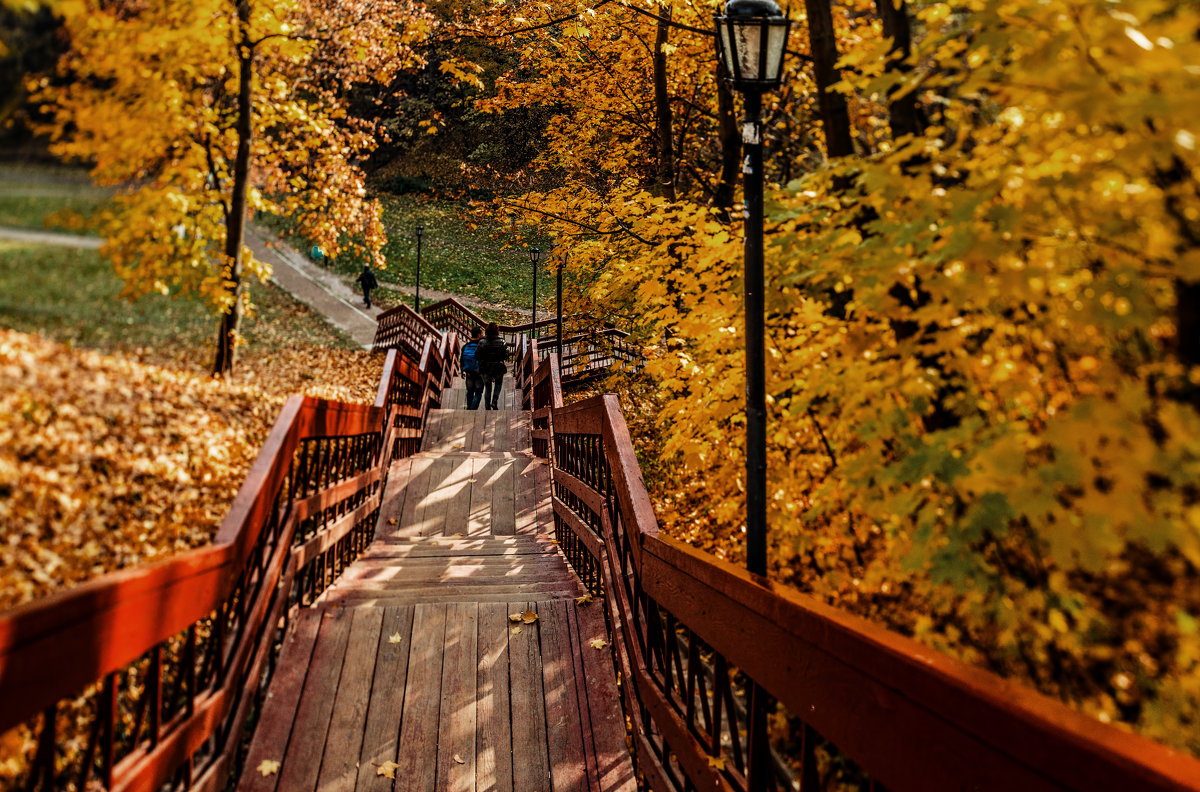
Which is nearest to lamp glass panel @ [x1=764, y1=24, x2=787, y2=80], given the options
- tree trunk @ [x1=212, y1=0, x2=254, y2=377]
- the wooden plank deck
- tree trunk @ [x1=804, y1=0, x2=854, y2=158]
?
tree trunk @ [x1=804, y1=0, x2=854, y2=158]

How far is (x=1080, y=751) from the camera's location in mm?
886

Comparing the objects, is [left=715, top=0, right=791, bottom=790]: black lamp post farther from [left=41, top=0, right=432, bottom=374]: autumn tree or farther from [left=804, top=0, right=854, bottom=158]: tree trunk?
[left=41, top=0, right=432, bottom=374]: autumn tree

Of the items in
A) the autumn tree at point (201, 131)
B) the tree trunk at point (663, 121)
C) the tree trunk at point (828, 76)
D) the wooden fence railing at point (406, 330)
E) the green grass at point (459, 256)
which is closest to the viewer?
the autumn tree at point (201, 131)

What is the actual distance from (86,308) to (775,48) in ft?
8.91

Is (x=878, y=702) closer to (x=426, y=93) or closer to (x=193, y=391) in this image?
(x=193, y=391)

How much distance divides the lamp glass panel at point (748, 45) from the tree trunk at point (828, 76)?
1222 mm

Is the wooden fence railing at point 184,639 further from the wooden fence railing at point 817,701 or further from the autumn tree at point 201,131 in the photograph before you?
the wooden fence railing at point 817,701

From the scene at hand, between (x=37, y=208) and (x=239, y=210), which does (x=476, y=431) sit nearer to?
(x=239, y=210)

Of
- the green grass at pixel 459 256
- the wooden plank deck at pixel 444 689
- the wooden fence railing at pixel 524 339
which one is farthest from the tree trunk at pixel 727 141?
the wooden fence railing at pixel 524 339

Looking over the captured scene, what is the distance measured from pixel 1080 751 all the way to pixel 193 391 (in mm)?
2801

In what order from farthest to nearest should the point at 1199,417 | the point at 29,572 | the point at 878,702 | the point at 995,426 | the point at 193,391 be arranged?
1. the point at 193,391
2. the point at 29,572
3. the point at 995,426
4. the point at 878,702
5. the point at 1199,417

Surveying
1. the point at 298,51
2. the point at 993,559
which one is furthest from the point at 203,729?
the point at 298,51

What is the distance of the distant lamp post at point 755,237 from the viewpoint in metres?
2.90

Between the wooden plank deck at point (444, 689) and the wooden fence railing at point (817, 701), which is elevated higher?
the wooden fence railing at point (817, 701)
